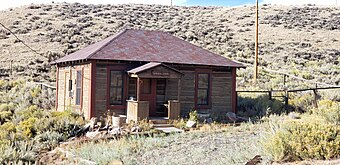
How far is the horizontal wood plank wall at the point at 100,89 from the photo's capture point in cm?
1655

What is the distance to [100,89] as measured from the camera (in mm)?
16609

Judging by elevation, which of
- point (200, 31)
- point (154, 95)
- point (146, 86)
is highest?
point (200, 31)

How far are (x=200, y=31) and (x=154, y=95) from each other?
1206 inches

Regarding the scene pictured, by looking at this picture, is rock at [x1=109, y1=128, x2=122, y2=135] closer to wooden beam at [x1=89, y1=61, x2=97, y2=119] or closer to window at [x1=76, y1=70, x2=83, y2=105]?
wooden beam at [x1=89, y1=61, x2=97, y2=119]

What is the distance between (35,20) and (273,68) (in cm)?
3082

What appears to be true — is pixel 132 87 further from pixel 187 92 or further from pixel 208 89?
pixel 208 89

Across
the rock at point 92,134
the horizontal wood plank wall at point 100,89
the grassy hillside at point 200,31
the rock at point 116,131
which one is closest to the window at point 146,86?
the horizontal wood plank wall at point 100,89

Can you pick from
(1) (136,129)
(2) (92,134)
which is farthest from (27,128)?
(1) (136,129)

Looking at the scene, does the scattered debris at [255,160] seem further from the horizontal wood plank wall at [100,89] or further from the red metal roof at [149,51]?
the horizontal wood plank wall at [100,89]

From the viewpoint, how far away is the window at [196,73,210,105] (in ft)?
60.8

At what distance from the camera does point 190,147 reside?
11.2 m

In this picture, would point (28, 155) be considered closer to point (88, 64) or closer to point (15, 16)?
point (88, 64)

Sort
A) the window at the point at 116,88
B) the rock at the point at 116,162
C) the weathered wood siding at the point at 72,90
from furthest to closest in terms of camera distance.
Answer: the weathered wood siding at the point at 72,90
the window at the point at 116,88
the rock at the point at 116,162

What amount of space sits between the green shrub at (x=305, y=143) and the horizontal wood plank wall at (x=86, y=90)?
10.1 m
